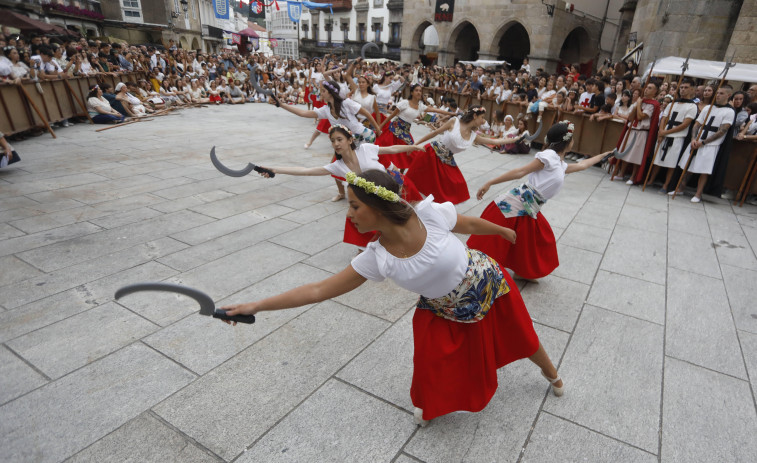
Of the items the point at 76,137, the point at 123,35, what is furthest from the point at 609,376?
the point at 123,35

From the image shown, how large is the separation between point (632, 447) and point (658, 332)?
1.42 metres

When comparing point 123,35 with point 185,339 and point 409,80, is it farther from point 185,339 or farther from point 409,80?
point 185,339

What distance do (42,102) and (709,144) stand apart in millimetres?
13920

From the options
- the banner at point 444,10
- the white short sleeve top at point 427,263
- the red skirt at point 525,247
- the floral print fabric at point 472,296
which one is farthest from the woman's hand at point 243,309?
the banner at point 444,10

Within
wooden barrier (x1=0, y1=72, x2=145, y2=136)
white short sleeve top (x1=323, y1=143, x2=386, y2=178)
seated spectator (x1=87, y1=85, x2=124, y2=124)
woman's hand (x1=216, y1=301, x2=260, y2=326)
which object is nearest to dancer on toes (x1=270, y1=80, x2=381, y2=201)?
white short sleeve top (x1=323, y1=143, x2=386, y2=178)

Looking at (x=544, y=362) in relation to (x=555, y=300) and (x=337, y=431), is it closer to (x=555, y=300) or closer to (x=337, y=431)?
(x=337, y=431)

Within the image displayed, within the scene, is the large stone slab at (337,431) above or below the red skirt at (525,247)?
below

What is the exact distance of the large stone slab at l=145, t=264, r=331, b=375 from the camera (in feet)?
9.45

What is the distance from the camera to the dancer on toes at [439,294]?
180cm

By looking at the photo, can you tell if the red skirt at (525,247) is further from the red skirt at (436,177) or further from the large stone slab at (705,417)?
the red skirt at (436,177)

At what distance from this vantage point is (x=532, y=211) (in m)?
3.73

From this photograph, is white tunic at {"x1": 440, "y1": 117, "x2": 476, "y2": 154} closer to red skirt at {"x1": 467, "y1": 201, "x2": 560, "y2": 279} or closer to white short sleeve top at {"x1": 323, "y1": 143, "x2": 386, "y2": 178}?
white short sleeve top at {"x1": 323, "y1": 143, "x2": 386, "y2": 178}

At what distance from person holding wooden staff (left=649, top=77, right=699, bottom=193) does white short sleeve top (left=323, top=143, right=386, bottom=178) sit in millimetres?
5929

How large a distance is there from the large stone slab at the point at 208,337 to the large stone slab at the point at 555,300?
6.83 ft
